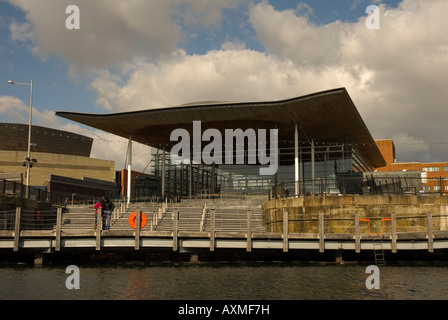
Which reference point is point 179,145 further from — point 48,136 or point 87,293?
point 48,136

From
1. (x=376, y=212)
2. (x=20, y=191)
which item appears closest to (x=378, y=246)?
(x=376, y=212)

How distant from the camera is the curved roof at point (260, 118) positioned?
3309cm

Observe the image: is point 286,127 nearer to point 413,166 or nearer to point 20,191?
point 20,191

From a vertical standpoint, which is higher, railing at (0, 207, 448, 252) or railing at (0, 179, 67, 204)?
railing at (0, 179, 67, 204)

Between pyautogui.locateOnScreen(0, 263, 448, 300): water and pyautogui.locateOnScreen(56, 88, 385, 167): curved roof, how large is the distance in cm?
1365

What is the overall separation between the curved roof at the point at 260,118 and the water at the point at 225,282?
13.6m

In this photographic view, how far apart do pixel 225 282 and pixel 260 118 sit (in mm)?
20872

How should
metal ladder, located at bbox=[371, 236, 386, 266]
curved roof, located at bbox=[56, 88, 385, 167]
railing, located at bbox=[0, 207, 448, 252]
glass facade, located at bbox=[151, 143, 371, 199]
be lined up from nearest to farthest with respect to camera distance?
railing, located at bbox=[0, 207, 448, 252], metal ladder, located at bbox=[371, 236, 386, 266], curved roof, located at bbox=[56, 88, 385, 167], glass facade, located at bbox=[151, 143, 371, 199]

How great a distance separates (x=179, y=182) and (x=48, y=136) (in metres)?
51.7

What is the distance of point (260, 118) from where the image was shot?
120 ft

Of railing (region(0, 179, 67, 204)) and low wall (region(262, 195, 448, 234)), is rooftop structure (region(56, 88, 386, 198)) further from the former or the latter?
railing (region(0, 179, 67, 204))

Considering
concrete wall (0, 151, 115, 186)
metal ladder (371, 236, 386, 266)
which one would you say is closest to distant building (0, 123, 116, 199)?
concrete wall (0, 151, 115, 186)

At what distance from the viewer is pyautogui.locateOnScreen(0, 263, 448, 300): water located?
1487 centimetres

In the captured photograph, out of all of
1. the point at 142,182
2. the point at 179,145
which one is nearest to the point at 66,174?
the point at 142,182
